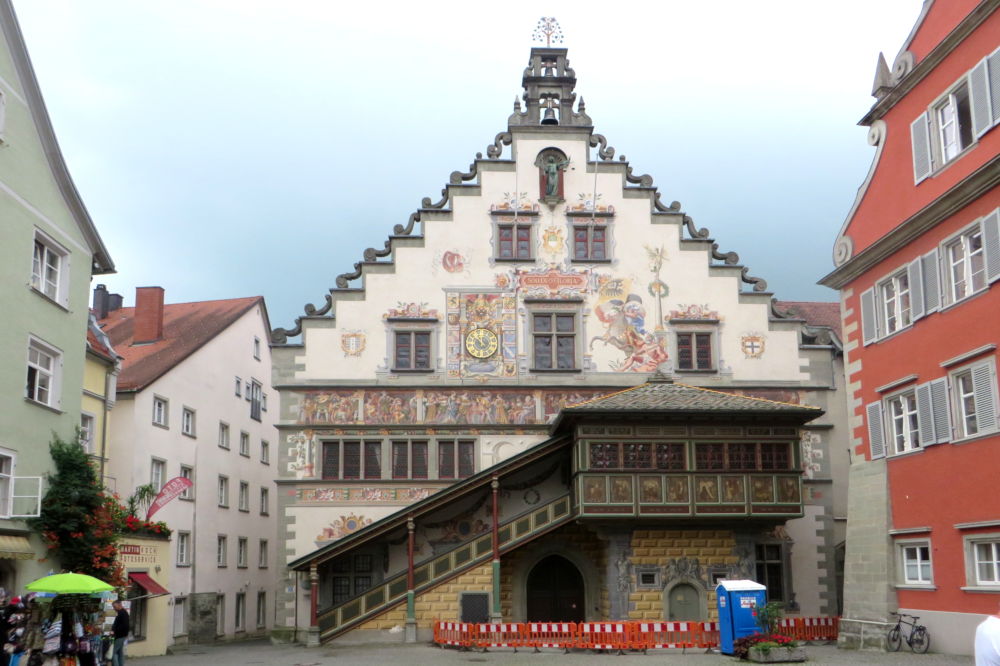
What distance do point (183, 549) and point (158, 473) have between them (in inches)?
104

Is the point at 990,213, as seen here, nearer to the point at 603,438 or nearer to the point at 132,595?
the point at 603,438

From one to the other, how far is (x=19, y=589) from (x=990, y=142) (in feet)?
61.7

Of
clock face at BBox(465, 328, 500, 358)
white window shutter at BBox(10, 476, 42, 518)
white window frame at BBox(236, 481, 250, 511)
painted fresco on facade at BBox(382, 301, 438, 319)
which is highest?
painted fresco on facade at BBox(382, 301, 438, 319)

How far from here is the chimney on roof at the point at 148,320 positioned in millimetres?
36688

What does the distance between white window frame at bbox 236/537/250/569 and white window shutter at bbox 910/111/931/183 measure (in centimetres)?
2591

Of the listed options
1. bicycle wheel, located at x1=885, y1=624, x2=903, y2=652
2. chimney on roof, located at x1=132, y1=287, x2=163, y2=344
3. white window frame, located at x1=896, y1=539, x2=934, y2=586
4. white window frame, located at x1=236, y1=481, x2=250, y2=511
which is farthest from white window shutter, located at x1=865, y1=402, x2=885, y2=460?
chimney on roof, located at x1=132, y1=287, x2=163, y2=344

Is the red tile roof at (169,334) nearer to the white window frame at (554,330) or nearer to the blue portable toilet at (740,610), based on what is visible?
the white window frame at (554,330)

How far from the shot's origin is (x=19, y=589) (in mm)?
19719

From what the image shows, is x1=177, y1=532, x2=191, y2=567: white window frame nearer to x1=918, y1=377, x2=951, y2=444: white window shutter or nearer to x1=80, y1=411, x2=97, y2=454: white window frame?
x1=80, y1=411, x2=97, y2=454: white window frame

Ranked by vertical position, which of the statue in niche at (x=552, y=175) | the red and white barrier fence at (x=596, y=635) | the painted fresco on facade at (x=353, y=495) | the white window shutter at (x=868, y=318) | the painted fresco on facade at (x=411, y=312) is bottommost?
the red and white barrier fence at (x=596, y=635)

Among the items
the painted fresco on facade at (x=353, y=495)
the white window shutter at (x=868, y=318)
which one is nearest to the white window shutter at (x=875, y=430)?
the white window shutter at (x=868, y=318)

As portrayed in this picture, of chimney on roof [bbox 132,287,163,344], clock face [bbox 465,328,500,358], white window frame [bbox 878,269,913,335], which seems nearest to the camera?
white window frame [bbox 878,269,913,335]

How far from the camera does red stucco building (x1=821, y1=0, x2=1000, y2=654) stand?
1952 cm

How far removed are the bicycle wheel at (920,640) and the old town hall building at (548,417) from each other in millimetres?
5980
